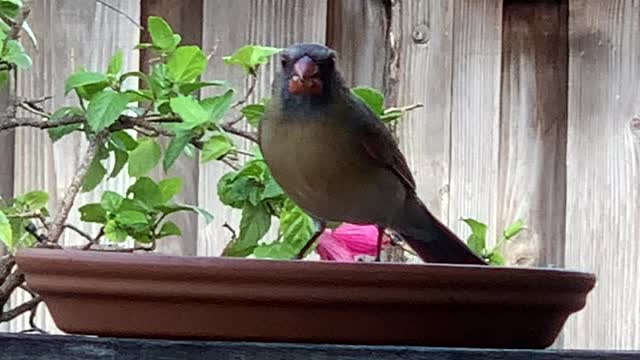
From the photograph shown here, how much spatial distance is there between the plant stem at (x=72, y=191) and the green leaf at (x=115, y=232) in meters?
0.04

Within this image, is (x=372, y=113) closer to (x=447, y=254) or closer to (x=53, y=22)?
(x=447, y=254)

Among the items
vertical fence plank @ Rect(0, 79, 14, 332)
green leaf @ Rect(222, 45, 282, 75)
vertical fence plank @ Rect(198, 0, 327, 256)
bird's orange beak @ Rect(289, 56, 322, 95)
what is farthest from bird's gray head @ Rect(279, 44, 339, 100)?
vertical fence plank @ Rect(0, 79, 14, 332)

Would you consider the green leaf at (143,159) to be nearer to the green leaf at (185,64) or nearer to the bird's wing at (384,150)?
the green leaf at (185,64)

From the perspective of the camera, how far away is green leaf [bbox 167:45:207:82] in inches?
52.3

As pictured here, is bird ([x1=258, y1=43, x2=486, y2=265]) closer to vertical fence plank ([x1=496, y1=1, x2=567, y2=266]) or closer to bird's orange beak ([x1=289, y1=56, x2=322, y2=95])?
bird's orange beak ([x1=289, y1=56, x2=322, y2=95])

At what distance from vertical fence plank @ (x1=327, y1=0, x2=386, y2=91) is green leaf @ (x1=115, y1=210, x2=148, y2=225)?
1.48 feet

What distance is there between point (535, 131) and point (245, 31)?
13.1 inches

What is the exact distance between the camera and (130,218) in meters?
1.29

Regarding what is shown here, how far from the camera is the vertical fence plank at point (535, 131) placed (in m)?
1.67

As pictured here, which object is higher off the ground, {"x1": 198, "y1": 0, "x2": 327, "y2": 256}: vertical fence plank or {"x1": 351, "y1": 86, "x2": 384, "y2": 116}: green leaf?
{"x1": 198, "y1": 0, "x2": 327, "y2": 256}: vertical fence plank

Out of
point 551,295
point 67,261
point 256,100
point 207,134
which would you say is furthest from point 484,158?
point 67,261

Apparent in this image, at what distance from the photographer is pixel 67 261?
0.97 meters

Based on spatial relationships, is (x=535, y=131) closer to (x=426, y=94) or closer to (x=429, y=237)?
(x=426, y=94)

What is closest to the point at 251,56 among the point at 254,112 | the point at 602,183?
the point at 254,112
